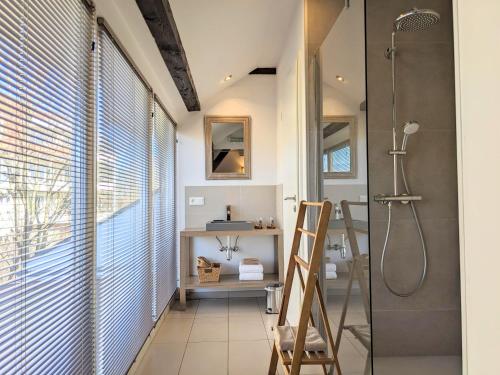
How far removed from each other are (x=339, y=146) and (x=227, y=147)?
236 cm

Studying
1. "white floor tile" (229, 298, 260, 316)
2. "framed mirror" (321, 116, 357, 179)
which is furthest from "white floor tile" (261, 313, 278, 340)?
"framed mirror" (321, 116, 357, 179)

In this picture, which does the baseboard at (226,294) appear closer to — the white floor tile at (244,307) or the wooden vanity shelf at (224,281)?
the white floor tile at (244,307)

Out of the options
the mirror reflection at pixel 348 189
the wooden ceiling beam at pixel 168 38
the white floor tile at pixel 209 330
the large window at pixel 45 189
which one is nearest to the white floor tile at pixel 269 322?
the white floor tile at pixel 209 330

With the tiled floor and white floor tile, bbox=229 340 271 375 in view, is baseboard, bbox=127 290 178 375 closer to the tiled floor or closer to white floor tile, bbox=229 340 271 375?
the tiled floor

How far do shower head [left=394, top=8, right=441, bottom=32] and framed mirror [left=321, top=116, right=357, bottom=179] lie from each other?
0.76 m

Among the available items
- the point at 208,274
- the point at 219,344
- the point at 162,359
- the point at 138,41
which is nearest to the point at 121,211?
the point at 138,41

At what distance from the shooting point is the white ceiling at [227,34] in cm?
234

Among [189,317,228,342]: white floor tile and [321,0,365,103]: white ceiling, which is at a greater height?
[321,0,365,103]: white ceiling

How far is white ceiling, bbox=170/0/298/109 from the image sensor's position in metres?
2.34

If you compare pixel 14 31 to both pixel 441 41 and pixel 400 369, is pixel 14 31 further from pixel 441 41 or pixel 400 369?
pixel 400 369

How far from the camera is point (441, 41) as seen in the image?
2.33m

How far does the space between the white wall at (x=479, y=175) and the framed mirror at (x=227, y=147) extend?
11.4 feet

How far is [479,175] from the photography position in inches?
27.1

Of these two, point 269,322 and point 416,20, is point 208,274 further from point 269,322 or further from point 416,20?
point 416,20
